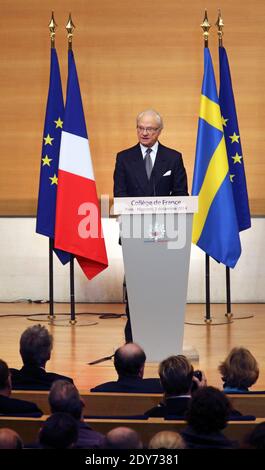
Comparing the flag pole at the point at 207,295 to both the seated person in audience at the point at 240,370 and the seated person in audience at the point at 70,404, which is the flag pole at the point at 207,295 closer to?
the seated person in audience at the point at 240,370

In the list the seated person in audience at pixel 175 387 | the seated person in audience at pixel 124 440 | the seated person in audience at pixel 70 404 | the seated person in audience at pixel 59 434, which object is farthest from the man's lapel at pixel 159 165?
the seated person in audience at pixel 124 440

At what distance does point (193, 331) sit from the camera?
9.10 metres

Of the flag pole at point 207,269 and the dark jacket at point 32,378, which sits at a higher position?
the flag pole at point 207,269

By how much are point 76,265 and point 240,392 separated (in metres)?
6.11

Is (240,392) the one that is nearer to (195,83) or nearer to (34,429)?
(34,429)

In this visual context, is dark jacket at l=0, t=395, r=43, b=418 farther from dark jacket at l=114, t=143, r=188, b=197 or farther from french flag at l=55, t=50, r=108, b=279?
french flag at l=55, t=50, r=108, b=279

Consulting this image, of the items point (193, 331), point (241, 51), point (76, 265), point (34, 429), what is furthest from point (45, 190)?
point (34, 429)

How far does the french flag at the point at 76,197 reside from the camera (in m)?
9.70

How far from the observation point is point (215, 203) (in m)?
9.65

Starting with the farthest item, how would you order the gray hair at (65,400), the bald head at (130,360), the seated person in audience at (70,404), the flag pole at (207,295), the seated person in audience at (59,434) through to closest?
the flag pole at (207,295) → the bald head at (130,360) → the gray hair at (65,400) → the seated person in audience at (70,404) → the seated person in audience at (59,434)

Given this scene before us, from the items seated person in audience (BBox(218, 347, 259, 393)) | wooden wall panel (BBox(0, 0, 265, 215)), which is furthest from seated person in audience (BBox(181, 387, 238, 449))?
wooden wall panel (BBox(0, 0, 265, 215))

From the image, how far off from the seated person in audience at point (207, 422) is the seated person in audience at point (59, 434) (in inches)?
18.4

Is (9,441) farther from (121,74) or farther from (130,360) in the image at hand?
(121,74)

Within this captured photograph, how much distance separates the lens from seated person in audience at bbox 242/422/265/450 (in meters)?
3.57
